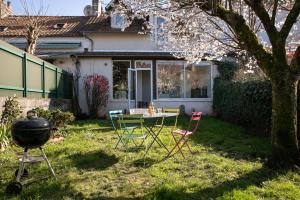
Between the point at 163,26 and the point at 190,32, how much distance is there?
4.67 feet

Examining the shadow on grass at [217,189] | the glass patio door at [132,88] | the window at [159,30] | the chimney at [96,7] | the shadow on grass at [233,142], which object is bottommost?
the shadow on grass at [217,189]

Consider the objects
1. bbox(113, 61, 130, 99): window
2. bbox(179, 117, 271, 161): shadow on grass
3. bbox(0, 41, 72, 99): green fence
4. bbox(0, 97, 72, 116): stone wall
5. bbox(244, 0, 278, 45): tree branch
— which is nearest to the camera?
bbox(244, 0, 278, 45): tree branch

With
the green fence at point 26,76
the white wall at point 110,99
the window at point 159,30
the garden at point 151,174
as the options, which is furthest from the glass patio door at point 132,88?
the garden at point 151,174

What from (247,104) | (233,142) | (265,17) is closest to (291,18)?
(265,17)

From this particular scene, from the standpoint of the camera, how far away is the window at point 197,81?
21.4 meters

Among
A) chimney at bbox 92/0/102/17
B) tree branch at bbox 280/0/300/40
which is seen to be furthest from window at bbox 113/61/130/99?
tree branch at bbox 280/0/300/40

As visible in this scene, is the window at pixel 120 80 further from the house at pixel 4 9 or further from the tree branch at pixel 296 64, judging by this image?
the tree branch at pixel 296 64

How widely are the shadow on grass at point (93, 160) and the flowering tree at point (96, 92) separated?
35.9 feet

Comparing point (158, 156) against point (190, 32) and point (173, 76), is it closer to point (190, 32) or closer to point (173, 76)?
point (190, 32)

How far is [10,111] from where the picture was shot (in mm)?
9133

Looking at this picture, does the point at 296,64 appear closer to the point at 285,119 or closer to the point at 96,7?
the point at 285,119

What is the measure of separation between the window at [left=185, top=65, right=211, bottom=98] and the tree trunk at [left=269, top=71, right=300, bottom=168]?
47.5ft

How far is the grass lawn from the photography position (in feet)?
18.4

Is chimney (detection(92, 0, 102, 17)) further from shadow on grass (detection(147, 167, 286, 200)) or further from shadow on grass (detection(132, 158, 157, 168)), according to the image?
shadow on grass (detection(147, 167, 286, 200))
